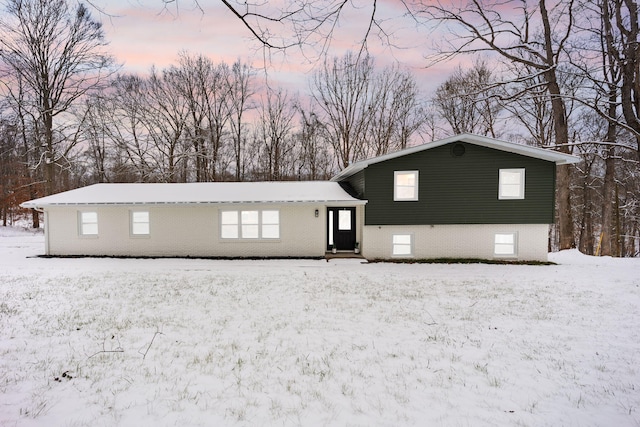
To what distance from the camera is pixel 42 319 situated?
6.00 metres

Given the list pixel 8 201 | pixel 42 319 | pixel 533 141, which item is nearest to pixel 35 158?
pixel 8 201

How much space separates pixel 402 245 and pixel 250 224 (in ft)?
22.5

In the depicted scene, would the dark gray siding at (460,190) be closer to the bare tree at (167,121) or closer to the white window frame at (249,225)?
the white window frame at (249,225)

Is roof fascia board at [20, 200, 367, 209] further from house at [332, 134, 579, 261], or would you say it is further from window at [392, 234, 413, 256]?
window at [392, 234, 413, 256]

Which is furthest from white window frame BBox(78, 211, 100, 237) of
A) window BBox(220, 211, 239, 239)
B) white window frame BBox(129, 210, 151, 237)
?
window BBox(220, 211, 239, 239)

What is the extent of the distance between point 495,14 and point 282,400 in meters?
18.1

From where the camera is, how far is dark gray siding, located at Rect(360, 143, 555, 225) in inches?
537

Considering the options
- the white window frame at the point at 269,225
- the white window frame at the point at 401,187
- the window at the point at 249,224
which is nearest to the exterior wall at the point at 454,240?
the white window frame at the point at 401,187

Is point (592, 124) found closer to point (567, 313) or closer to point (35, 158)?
point (567, 313)

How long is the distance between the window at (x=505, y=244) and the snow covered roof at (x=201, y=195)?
20.4ft

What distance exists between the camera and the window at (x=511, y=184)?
13.7m

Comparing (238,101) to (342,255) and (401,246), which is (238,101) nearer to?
(342,255)

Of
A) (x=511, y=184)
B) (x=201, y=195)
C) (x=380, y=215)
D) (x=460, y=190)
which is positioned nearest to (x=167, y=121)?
(x=201, y=195)

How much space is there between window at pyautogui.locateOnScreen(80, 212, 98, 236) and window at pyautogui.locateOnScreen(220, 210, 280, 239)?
593 centimetres
